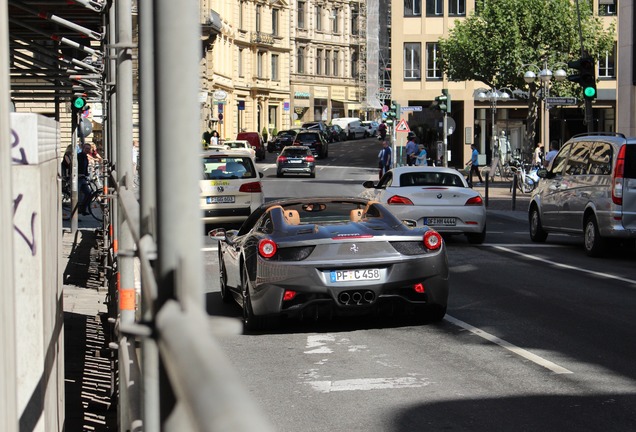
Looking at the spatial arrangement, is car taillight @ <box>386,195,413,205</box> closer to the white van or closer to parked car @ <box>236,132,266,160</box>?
parked car @ <box>236,132,266,160</box>

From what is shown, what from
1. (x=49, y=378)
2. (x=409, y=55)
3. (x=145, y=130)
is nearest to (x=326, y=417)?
(x=49, y=378)

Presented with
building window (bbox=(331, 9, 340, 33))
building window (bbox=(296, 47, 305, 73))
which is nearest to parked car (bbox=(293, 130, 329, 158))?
building window (bbox=(296, 47, 305, 73))

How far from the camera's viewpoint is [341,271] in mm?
11188

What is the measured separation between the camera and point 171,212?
7.69 ft

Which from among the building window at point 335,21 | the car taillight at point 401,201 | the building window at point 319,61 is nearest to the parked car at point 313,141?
the building window at point 319,61

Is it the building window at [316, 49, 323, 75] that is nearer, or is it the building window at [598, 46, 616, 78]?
the building window at [598, 46, 616, 78]

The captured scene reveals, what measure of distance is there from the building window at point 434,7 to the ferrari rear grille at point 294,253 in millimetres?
62086

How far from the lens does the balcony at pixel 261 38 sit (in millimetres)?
96500

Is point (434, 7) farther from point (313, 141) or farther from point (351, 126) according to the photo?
point (351, 126)

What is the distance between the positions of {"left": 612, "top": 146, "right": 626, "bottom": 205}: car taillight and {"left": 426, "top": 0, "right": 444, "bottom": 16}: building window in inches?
2116

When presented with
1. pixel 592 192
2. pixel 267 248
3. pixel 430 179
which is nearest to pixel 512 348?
pixel 267 248

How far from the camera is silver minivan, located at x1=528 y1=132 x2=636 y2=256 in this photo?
19047 millimetres

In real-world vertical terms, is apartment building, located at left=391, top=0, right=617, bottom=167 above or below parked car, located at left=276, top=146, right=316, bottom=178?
above

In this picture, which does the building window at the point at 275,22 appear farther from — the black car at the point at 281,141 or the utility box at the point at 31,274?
the utility box at the point at 31,274
